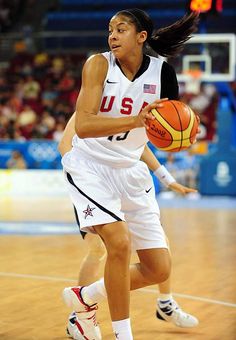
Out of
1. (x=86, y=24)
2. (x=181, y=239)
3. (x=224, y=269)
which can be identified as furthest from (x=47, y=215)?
(x=86, y=24)

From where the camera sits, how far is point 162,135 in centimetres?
420

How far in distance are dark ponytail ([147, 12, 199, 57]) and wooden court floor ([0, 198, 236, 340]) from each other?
1821 millimetres

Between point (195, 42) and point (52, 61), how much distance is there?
7336mm

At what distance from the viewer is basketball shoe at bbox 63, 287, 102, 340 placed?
4711 mm

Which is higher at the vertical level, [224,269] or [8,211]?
[224,269]

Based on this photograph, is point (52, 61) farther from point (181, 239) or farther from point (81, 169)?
point (81, 169)

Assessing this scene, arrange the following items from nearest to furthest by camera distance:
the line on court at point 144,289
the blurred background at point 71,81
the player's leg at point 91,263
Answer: the player's leg at point 91,263 < the line on court at point 144,289 < the blurred background at point 71,81

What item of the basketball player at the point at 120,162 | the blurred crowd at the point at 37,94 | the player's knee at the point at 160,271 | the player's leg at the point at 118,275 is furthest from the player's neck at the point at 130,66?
the blurred crowd at the point at 37,94

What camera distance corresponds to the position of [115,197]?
4.42 metres

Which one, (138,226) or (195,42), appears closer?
(138,226)

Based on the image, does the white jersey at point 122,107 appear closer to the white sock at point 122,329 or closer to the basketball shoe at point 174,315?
the white sock at point 122,329

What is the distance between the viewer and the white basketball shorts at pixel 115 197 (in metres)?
4.33

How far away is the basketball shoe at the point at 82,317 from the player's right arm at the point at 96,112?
3.60ft

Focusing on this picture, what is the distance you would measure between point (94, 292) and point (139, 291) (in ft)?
5.35
